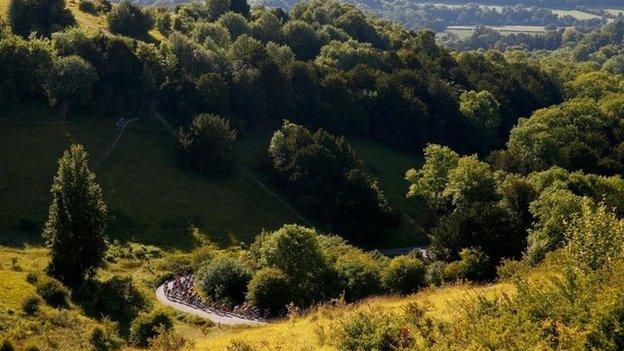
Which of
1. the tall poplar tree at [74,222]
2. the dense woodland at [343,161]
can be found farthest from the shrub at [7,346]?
the tall poplar tree at [74,222]

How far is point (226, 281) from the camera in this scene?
5766 centimetres

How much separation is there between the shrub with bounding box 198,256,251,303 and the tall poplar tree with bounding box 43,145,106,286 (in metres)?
10.3

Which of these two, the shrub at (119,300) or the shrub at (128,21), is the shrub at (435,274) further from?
the shrub at (128,21)

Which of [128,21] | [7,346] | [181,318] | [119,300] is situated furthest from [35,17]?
[7,346]

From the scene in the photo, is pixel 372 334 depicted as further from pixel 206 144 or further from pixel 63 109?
pixel 63 109

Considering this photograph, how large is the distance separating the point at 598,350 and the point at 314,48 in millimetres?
130564

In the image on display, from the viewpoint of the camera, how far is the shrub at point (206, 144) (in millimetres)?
91625

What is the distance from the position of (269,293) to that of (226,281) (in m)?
6.90

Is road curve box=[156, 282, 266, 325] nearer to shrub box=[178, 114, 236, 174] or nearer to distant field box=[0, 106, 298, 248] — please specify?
distant field box=[0, 106, 298, 248]

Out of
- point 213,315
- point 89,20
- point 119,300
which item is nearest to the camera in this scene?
point 213,315

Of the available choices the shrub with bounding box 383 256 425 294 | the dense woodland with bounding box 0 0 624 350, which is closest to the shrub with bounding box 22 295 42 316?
the dense woodland with bounding box 0 0 624 350

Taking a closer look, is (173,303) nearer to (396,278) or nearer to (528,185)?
(396,278)

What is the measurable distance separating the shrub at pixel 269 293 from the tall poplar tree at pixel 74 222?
15524 millimetres

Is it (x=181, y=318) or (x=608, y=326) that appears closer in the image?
(x=608, y=326)
